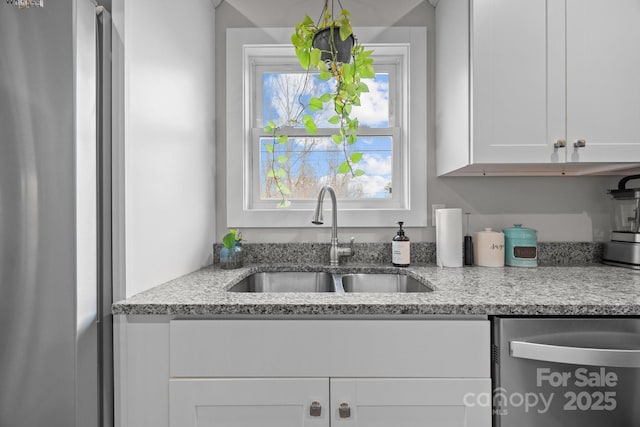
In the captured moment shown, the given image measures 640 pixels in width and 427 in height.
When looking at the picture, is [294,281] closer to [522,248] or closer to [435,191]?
[435,191]

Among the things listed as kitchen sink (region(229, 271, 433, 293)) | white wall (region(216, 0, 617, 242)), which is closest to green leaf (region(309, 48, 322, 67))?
white wall (region(216, 0, 617, 242))

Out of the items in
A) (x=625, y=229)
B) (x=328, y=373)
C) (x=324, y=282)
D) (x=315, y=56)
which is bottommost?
(x=328, y=373)

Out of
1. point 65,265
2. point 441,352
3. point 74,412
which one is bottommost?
point 74,412

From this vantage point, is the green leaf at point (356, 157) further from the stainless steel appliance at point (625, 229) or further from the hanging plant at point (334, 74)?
→ the stainless steel appliance at point (625, 229)

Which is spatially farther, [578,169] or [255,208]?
[255,208]

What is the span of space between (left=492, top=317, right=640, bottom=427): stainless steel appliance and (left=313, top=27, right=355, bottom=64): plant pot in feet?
3.92

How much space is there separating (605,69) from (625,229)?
84 centimetres

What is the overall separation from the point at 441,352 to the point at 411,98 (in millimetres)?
1271

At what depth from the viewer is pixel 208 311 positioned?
0.96 meters

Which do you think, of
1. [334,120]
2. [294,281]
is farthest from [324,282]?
[334,120]

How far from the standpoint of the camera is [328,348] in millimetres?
968

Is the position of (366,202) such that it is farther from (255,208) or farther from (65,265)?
(65,265)

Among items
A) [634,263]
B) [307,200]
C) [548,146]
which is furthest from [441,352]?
[634,263]

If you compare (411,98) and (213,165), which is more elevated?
(411,98)
